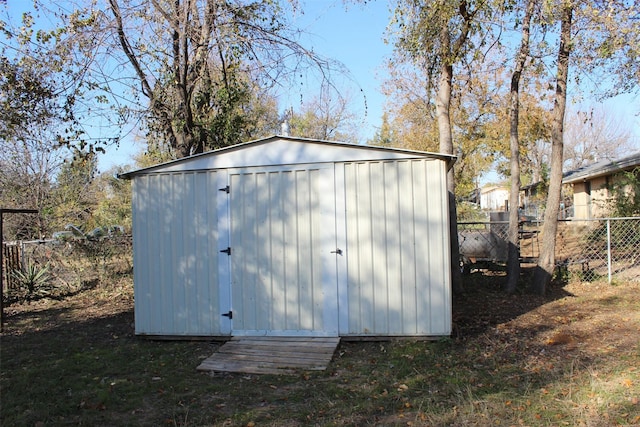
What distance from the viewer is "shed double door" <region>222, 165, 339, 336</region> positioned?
5.89m

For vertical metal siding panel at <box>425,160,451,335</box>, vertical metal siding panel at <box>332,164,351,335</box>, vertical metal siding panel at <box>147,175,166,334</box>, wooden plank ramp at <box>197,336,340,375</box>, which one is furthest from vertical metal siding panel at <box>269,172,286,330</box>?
vertical metal siding panel at <box>425,160,451,335</box>

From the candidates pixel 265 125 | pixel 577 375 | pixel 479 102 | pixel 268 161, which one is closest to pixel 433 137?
pixel 479 102

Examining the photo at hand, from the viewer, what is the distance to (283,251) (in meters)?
5.99

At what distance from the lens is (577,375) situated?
4273 mm

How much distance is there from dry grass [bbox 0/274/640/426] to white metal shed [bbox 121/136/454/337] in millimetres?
447

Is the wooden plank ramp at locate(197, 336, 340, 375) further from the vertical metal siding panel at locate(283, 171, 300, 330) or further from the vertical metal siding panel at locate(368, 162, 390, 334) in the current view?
the vertical metal siding panel at locate(368, 162, 390, 334)

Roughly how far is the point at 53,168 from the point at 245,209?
11.2 meters

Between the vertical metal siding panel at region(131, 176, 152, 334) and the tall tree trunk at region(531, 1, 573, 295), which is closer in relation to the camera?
the vertical metal siding panel at region(131, 176, 152, 334)

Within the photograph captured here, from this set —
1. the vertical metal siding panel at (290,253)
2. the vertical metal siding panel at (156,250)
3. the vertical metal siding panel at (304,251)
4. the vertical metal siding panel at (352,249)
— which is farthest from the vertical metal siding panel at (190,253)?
the vertical metal siding panel at (352,249)

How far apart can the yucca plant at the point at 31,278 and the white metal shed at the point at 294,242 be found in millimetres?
4710

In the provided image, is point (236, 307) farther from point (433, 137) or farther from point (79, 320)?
point (433, 137)

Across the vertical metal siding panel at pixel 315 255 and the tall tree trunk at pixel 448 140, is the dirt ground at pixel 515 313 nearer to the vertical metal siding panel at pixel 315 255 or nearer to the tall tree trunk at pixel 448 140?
the tall tree trunk at pixel 448 140

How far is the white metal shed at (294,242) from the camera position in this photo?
5.72 metres

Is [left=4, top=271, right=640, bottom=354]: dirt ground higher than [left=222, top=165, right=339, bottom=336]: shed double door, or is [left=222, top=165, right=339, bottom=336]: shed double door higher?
[left=222, top=165, right=339, bottom=336]: shed double door
